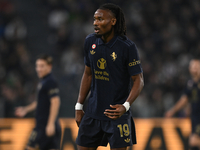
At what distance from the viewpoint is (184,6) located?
47.6 feet

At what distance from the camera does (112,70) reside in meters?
3.23

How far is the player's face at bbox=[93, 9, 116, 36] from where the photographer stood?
10.4ft

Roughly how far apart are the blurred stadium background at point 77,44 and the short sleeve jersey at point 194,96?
10.8 feet

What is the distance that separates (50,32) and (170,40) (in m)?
4.87

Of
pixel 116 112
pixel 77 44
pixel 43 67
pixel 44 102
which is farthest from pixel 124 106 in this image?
pixel 77 44

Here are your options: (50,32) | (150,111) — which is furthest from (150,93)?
(50,32)

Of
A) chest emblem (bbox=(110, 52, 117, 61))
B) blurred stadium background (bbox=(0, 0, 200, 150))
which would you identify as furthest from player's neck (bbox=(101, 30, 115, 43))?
blurred stadium background (bbox=(0, 0, 200, 150))

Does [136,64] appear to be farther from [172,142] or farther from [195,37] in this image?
[195,37]

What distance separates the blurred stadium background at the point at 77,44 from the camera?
10844 mm

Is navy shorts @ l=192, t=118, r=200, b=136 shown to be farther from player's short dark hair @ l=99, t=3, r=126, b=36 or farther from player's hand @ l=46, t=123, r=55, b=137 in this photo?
player's short dark hair @ l=99, t=3, r=126, b=36

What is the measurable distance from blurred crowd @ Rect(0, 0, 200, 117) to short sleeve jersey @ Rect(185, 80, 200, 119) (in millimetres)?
3554

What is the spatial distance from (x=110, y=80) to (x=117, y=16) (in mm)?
638

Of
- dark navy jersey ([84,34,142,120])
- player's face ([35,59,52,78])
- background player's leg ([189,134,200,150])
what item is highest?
dark navy jersey ([84,34,142,120])

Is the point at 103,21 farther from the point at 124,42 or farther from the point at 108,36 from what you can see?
the point at 124,42
